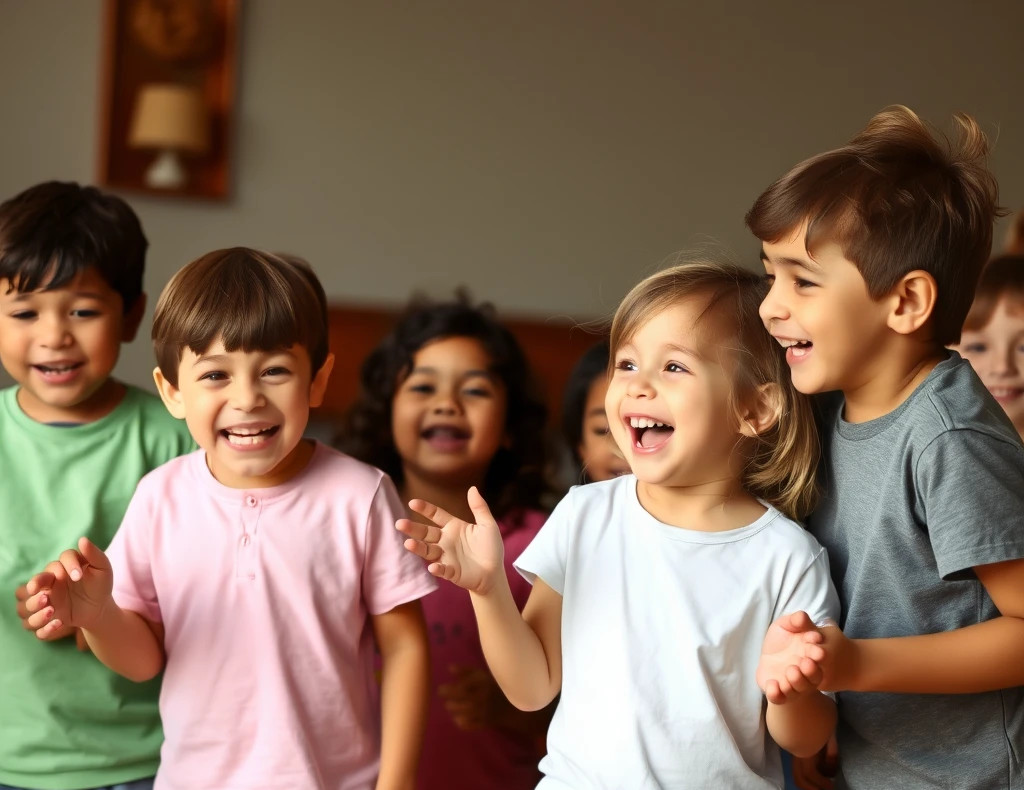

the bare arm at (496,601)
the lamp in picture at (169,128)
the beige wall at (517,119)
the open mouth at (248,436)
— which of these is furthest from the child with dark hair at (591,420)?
the lamp in picture at (169,128)

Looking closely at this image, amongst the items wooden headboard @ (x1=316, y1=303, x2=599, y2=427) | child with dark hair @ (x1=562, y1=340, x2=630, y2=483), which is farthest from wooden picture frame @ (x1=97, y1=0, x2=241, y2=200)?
child with dark hair @ (x1=562, y1=340, x2=630, y2=483)

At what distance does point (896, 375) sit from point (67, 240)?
1278 millimetres

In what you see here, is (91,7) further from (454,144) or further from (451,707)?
(451,707)

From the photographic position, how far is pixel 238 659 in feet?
5.25

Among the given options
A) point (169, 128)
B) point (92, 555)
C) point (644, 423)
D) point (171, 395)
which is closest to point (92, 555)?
point (92, 555)

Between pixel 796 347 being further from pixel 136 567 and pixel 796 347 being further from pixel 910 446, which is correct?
pixel 136 567

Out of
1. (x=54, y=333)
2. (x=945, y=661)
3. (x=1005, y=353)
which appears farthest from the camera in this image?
(x=1005, y=353)

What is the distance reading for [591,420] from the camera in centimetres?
256

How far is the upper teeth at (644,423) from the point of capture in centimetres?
152

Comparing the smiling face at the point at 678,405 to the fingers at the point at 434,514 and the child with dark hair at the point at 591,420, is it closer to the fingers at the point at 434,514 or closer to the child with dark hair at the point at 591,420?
the fingers at the point at 434,514

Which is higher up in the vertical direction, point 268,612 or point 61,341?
point 61,341

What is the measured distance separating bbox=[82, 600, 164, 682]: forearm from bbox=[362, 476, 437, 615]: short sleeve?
1.03 ft

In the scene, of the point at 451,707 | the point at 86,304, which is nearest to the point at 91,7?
the point at 86,304

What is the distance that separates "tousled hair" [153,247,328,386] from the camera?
5.20 ft
